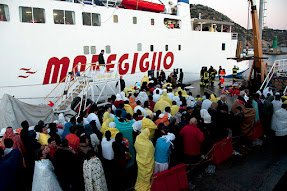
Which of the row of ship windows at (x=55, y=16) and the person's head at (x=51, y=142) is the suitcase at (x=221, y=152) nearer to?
the person's head at (x=51, y=142)

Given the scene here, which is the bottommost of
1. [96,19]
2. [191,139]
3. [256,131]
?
[256,131]

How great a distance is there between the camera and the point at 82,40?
13305 mm

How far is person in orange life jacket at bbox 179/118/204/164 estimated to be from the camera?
5.79 m

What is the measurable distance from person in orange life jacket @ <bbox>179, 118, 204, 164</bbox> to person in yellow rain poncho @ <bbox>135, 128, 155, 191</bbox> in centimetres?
123

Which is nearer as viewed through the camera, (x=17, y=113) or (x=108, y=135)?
(x=108, y=135)

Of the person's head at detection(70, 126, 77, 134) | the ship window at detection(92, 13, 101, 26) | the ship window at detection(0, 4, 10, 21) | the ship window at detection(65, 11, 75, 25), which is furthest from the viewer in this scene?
the ship window at detection(92, 13, 101, 26)

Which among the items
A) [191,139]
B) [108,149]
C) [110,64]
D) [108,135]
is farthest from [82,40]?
[191,139]

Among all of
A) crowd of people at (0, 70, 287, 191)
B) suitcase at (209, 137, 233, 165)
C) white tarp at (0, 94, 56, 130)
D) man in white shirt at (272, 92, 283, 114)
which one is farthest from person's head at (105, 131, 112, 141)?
man in white shirt at (272, 92, 283, 114)

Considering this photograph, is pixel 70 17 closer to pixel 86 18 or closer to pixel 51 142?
pixel 86 18

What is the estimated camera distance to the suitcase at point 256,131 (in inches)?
318

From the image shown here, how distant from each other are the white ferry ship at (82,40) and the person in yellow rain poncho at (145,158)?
25.8 ft

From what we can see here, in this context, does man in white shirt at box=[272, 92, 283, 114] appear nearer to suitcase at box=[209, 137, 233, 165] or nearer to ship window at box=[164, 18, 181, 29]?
suitcase at box=[209, 137, 233, 165]

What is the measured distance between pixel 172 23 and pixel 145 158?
16.6m

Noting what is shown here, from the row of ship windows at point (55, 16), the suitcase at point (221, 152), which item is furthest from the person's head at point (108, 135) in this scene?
the row of ship windows at point (55, 16)
